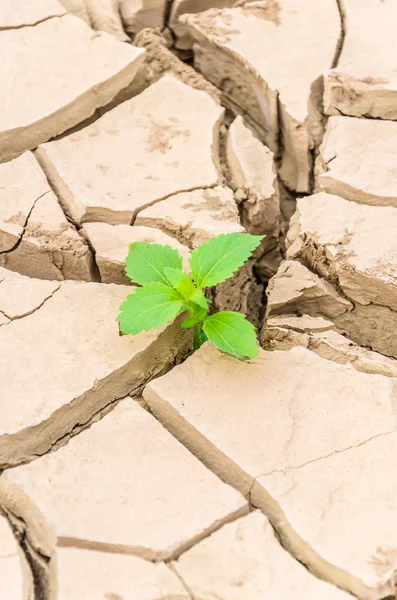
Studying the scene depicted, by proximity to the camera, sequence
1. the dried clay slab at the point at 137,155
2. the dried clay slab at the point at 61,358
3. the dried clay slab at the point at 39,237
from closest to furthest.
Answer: the dried clay slab at the point at 61,358, the dried clay slab at the point at 39,237, the dried clay slab at the point at 137,155

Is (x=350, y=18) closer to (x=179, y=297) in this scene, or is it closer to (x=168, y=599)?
(x=179, y=297)

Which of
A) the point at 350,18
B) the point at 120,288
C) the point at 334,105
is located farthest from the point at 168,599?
the point at 350,18

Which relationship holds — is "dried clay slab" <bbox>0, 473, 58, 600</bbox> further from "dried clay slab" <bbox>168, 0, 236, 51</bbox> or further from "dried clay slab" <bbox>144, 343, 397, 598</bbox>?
"dried clay slab" <bbox>168, 0, 236, 51</bbox>

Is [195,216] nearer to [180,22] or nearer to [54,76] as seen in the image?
[54,76]

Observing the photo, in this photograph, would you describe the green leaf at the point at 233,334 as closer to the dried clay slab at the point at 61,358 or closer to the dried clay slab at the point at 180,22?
the dried clay slab at the point at 61,358

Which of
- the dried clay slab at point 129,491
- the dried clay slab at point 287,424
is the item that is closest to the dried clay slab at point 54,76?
the dried clay slab at point 287,424

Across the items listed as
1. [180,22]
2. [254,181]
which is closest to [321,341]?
[254,181]
